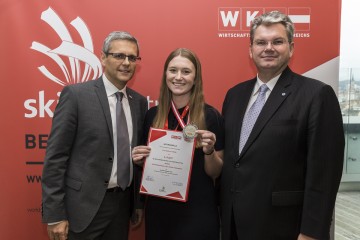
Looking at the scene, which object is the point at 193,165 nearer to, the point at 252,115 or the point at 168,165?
the point at 168,165

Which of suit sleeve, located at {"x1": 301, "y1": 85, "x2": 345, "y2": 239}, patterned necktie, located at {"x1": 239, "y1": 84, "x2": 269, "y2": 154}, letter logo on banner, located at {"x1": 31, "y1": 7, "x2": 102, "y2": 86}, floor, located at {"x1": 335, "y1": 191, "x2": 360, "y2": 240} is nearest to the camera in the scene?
suit sleeve, located at {"x1": 301, "y1": 85, "x2": 345, "y2": 239}

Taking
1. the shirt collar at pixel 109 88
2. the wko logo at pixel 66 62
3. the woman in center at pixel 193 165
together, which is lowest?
the woman in center at pixel 193 165

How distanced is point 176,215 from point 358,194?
6038 mm

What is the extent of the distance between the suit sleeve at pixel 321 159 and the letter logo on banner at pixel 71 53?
1.91 metres

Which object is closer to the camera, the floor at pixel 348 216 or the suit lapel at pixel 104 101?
the suit lapel at pixel 104 101

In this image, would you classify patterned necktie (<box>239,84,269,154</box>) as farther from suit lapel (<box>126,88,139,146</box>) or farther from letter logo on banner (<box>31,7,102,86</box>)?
letter logo on banner (<box>31,7,102,86</box>)

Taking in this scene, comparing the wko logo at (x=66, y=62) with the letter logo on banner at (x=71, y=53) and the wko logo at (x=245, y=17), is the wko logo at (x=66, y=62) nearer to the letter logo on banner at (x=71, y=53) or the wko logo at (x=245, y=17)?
the letter logo on banner at (x=71, y=53)

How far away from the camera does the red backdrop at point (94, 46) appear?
2.83 metres

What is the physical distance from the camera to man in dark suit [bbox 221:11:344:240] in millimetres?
1780

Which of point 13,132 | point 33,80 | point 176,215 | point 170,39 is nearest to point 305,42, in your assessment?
point 170,39

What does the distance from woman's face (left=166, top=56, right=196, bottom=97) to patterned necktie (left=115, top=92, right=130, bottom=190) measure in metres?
0.39

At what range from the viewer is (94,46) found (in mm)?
2873

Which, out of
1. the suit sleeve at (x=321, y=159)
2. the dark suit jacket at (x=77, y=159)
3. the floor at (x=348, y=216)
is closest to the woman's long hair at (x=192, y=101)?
the dark suit jacket at (x=77, y=159)

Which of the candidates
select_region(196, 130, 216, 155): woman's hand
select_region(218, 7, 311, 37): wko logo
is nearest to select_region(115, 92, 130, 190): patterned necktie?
select_region(196, 130, 216, 155): woman's hand
